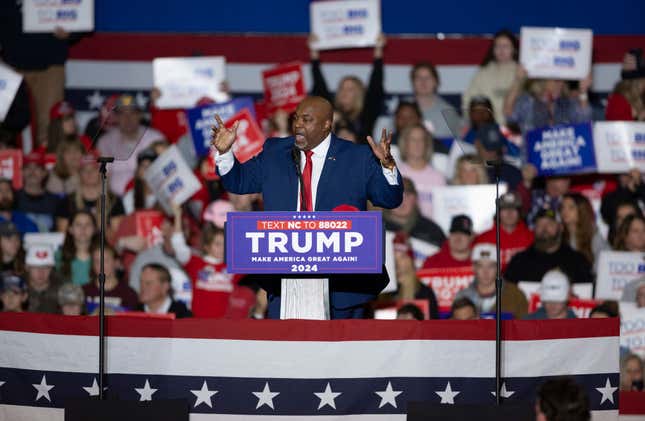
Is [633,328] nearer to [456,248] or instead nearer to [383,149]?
[456,248]

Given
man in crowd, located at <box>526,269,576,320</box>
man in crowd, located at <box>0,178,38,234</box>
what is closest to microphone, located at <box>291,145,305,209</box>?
man in crowd, located at <box>526,269,576,320</box>

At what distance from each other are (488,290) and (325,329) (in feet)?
10.7

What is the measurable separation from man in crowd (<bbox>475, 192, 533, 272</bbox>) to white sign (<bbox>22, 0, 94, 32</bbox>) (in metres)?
4.13

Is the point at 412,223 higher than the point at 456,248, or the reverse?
the point at 412,223

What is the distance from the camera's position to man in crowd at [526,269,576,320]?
8.63 meters

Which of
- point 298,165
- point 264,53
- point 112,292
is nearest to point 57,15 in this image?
point 264,53

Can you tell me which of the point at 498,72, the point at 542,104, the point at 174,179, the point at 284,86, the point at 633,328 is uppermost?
the point at 498,72

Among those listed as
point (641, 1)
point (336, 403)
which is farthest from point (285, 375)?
point (641, 1)

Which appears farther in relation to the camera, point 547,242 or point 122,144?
point 122,144

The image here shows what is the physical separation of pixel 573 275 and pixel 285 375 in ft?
12.6

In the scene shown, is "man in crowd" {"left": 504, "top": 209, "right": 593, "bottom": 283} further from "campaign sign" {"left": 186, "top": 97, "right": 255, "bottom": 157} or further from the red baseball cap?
the red baseball cap

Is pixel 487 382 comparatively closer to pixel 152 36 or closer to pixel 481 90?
pixel 481 90

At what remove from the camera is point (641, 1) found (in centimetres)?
1205

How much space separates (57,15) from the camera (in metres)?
11.3
